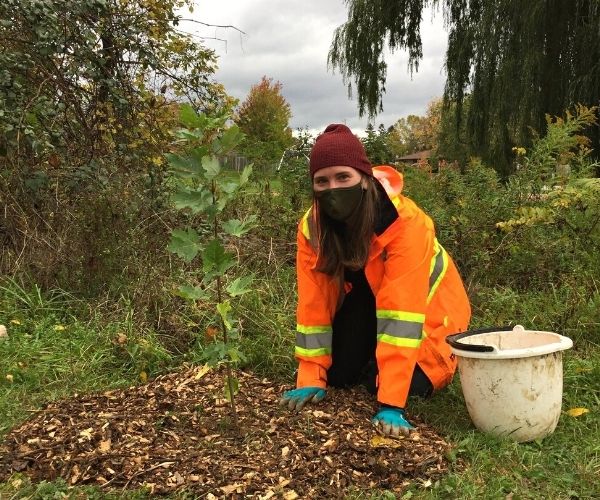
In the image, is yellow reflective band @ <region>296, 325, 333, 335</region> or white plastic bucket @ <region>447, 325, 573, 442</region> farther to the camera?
yellow reflective band @ <region>296, 325, 333, 335</region>

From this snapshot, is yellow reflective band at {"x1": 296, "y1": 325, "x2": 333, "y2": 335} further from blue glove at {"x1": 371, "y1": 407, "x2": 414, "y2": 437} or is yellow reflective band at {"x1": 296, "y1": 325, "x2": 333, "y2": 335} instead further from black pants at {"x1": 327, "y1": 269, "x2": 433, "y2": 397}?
blue glove at {"x1": 371, "y1": 407, "x2": 414, "y2": 437}

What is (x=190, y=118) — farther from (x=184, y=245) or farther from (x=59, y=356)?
(x=59, y=356)

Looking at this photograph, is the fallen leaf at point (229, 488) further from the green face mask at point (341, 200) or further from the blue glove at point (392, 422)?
the green face mask at point (341, 200)

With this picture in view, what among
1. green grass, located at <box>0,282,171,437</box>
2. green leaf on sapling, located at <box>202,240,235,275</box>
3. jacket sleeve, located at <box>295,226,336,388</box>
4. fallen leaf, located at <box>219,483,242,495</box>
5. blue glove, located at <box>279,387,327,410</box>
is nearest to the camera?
fallen leaf, located at <box>219,483,242,495</box>

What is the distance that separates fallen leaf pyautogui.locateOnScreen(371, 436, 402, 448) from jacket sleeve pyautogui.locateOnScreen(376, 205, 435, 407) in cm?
18

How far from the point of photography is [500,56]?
7.15 metres

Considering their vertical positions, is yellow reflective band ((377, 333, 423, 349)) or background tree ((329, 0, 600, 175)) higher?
background tree ((329, 0, 600, 175))

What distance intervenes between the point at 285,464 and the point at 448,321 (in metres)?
1.10

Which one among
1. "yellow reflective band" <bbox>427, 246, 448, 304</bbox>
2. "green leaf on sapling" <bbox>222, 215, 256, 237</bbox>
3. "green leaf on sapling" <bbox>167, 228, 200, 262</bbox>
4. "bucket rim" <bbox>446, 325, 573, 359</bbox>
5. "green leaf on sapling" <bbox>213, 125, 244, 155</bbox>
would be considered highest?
"green leaf on sapling" <bbox>213, 125, 244, 155</bbox>

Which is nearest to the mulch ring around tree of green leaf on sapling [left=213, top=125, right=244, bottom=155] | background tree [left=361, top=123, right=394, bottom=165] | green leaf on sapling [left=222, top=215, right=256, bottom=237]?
green leaf on sapling [left=222, top=215, right=256, bottom=237]

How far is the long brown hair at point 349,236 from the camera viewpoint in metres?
2.63

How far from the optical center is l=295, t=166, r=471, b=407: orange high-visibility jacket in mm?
2594

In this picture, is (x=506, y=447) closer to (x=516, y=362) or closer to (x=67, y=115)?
(x=516, y=362)

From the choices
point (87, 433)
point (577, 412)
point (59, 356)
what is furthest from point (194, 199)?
point (577, 412)
